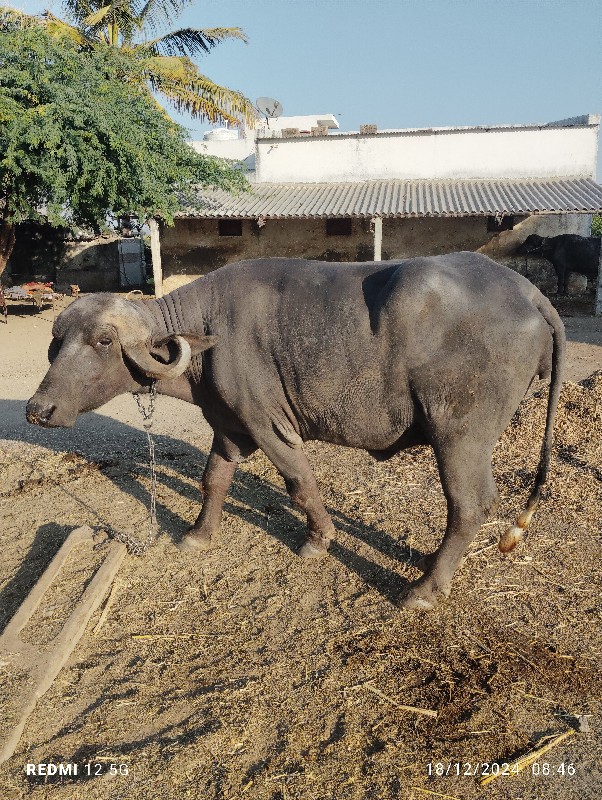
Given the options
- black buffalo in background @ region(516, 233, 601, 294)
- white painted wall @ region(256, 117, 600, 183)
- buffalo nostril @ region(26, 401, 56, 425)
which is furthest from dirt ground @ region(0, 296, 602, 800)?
white painted wall @ region(256, 117, 600, 183)

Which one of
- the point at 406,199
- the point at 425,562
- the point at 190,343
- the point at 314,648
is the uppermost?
the point at 406,199

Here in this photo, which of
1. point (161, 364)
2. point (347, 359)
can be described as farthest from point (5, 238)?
point (347, 359)

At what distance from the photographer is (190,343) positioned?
12.2 feet

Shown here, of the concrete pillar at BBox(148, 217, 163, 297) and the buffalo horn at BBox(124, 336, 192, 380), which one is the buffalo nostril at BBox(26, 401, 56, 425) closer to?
the buffalo horn at BBox(124, 336, 192, 380)

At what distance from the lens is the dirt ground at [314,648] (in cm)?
254

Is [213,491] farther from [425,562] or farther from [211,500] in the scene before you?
[425,562]

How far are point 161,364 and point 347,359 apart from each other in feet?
3.61

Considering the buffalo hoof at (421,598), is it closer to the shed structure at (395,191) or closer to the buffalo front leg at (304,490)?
the buffalo front leg at (304,490)

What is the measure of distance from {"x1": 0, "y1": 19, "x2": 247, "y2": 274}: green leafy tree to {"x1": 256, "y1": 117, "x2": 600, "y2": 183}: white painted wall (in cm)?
481

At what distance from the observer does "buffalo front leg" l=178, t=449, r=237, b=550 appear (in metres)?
4.39

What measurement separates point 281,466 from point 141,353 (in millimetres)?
1115

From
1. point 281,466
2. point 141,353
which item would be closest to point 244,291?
point 141,353

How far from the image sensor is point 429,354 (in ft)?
10.9

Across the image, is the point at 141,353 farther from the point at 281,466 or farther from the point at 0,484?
the point at 0,484
